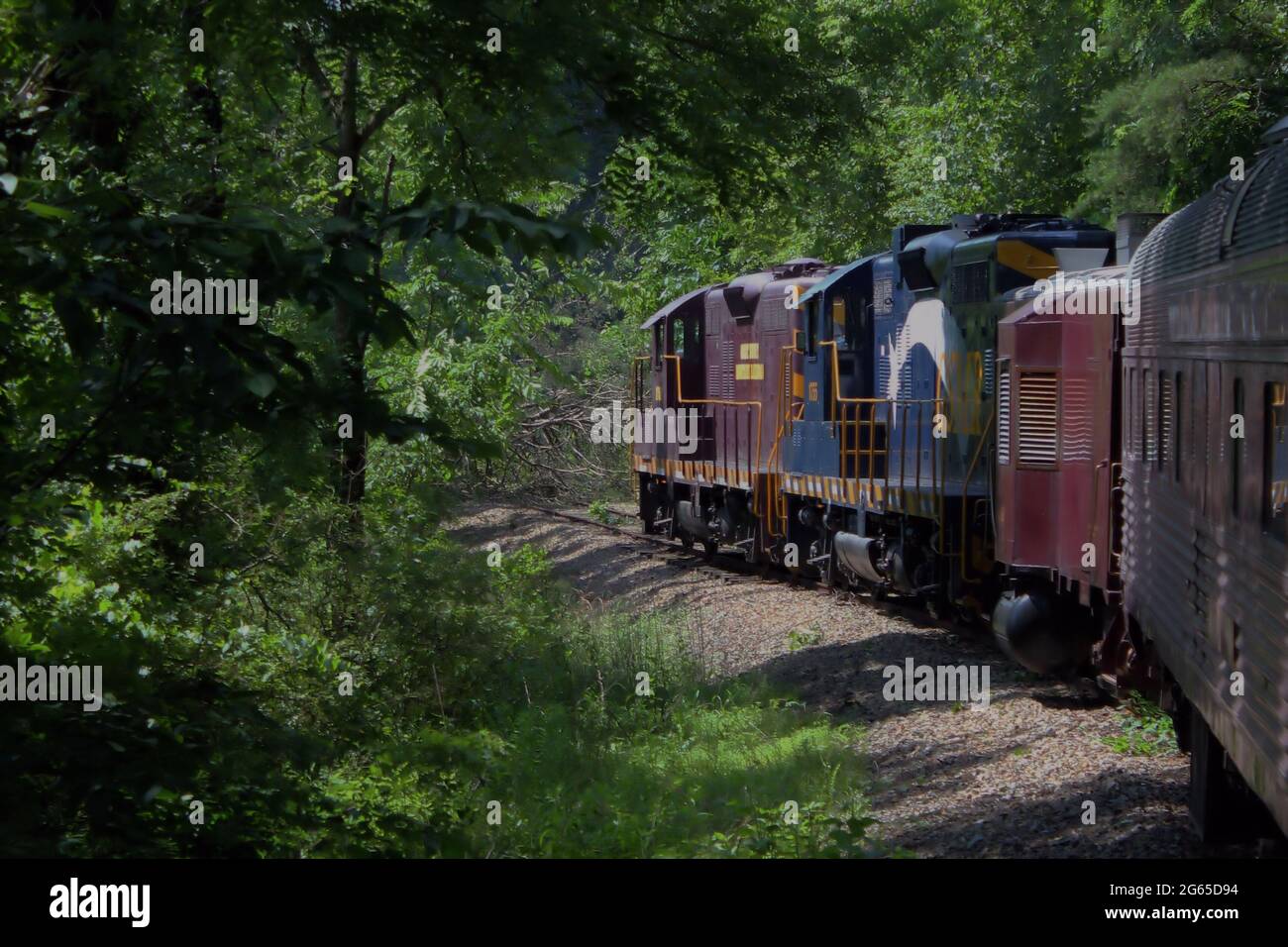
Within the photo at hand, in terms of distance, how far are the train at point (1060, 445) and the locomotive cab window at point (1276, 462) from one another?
17 millimetres

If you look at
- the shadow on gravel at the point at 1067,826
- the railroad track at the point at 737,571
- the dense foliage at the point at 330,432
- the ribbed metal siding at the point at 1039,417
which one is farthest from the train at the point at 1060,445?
the dense foliage at the point at 330,432

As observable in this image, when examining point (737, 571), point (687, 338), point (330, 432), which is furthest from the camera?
point (687, 338)

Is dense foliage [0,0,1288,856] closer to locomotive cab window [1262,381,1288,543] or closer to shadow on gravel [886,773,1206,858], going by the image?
shadow on gravel [886,773,1206,858]

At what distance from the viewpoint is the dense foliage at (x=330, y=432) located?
13.9 ft

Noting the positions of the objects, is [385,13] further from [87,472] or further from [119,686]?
[119,686]

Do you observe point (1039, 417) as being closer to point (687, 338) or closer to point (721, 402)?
point (721, 402)

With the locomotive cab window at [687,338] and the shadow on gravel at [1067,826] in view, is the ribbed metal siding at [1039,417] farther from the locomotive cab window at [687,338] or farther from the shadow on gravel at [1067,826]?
the locomotive cab window at [687,338]

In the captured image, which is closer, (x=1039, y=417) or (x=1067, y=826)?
(x=1067, y=826)

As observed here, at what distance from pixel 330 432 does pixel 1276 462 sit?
332cm

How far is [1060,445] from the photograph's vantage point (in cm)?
1011

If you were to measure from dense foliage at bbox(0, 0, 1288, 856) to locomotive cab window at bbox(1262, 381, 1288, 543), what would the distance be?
256 cm

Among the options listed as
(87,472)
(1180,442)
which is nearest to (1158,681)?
(1180,442)

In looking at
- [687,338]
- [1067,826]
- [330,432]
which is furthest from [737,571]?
[330,432]

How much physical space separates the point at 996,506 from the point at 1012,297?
5.83 feet
